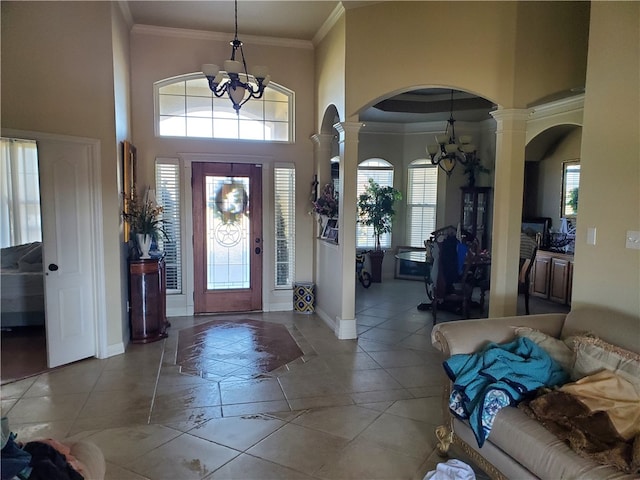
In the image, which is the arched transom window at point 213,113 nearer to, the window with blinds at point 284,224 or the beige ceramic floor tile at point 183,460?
the window with blinds at point 284,224

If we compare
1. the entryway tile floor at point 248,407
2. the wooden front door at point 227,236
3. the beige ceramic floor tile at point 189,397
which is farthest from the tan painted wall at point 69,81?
the wooden front door at point 227,236

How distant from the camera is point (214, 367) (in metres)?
4.14

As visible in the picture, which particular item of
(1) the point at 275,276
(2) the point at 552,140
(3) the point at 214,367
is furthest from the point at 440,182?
A: (3) the point at 214,367

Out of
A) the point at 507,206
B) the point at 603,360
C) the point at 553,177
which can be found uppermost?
the point at 553,177

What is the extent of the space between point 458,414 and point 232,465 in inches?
53.6

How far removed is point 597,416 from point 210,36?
564cm

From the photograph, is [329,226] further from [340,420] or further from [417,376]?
[340,420]

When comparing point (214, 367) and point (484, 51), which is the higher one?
point (484, 51)

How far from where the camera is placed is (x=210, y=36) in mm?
5613

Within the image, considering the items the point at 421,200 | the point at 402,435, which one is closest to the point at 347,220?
the point at 402,435

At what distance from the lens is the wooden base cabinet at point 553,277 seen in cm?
639

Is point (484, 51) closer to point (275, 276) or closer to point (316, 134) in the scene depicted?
point (316, 134)

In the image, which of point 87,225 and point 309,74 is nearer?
point 87,225

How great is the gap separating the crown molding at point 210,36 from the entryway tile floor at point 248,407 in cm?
372
